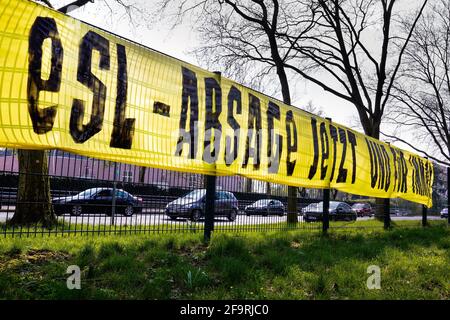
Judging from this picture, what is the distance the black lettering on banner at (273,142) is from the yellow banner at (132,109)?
19 millimetres

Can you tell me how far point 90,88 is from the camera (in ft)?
14.8

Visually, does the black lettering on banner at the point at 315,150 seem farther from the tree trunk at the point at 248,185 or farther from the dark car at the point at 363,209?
the dark car at the point at 363,209

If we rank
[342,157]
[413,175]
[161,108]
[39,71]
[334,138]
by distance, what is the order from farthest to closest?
[413,175] → [342,157] → [334,138] → [161,108] → [39,71]

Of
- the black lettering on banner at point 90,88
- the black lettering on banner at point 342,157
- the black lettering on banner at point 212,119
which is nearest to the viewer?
the black lettering on banner at point 90,88

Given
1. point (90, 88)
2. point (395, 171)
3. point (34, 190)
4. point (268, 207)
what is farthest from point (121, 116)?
point (395, 171)

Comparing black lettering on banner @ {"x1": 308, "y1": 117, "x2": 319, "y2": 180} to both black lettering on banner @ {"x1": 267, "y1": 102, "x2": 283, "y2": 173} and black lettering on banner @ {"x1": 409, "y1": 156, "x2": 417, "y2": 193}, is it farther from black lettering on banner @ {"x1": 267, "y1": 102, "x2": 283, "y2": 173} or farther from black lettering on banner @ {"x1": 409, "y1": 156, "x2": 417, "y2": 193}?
black lettering on banner @ {"x1": 409, "y1": 156, "x2": 417, "y2": 193}

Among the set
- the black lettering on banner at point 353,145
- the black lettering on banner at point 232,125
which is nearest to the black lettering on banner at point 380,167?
the black lettering on banner at point 353,145

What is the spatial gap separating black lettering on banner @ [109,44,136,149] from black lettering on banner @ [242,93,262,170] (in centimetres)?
237

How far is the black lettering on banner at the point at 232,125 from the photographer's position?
6.34 m

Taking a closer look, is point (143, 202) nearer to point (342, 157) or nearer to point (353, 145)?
point (342, 157)

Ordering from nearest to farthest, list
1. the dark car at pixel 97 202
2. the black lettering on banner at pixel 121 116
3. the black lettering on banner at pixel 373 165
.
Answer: the black lettering on banner at pixel 121 116 → the dark car at pixel 97 202 → the black lettering on banner at pixel 373 165

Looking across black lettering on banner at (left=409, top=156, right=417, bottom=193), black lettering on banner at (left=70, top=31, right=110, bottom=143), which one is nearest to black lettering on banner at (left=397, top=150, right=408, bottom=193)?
black lettering on banner at (left=409, top=156, right=417, bottom=193)

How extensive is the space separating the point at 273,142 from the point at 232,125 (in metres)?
1.22

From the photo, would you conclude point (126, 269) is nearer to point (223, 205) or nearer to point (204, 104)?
point (204, 104)
